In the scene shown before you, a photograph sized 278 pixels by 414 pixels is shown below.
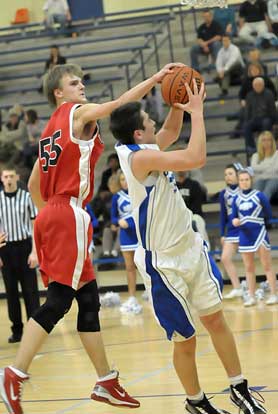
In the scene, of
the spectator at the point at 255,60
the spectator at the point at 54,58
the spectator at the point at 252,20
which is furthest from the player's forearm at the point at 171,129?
the spectator at the point at 54,58

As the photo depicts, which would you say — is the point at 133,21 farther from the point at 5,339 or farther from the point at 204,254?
the point at 204,254

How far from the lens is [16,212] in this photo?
10.2m

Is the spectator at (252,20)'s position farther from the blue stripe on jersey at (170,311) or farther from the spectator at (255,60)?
the blue stripe on jersey at (170,311)

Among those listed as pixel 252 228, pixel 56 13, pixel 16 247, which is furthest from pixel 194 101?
pixel 56 13

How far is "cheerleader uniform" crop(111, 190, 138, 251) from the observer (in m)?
12.3

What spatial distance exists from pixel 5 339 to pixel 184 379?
5.44 metres

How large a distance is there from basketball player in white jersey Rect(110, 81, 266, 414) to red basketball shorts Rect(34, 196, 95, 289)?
48 centimetres

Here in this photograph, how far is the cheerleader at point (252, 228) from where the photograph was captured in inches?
463

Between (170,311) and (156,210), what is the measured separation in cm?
57

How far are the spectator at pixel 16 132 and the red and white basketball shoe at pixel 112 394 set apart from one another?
11337 mm

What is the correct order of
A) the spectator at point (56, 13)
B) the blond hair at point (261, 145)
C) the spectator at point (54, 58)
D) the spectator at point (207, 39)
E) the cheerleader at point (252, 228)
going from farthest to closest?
1. the spectator at point (56, 13)
2. the spectator at point (54, 58)
3. the spectator at point (207, 39)
4. the blond hair at point (261, 145)
5. the cheerleader at point (252, 228)

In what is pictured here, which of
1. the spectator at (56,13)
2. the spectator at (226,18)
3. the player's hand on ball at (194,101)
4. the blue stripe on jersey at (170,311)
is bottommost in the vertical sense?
the blue stripe on jersey at (170,311)

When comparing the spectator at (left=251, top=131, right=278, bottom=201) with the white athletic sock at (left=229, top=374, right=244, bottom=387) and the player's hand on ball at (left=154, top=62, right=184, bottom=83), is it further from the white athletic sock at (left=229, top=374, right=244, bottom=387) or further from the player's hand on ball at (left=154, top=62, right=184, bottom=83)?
the white athletic sock at (left=229, top=374, right=244, bottom=387)

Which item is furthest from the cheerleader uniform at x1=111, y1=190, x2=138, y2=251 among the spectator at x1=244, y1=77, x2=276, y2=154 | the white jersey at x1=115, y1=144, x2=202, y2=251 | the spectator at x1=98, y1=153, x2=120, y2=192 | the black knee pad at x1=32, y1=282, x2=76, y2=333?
the white jersey at x1=115, y1=144, x2=202, y2=251
